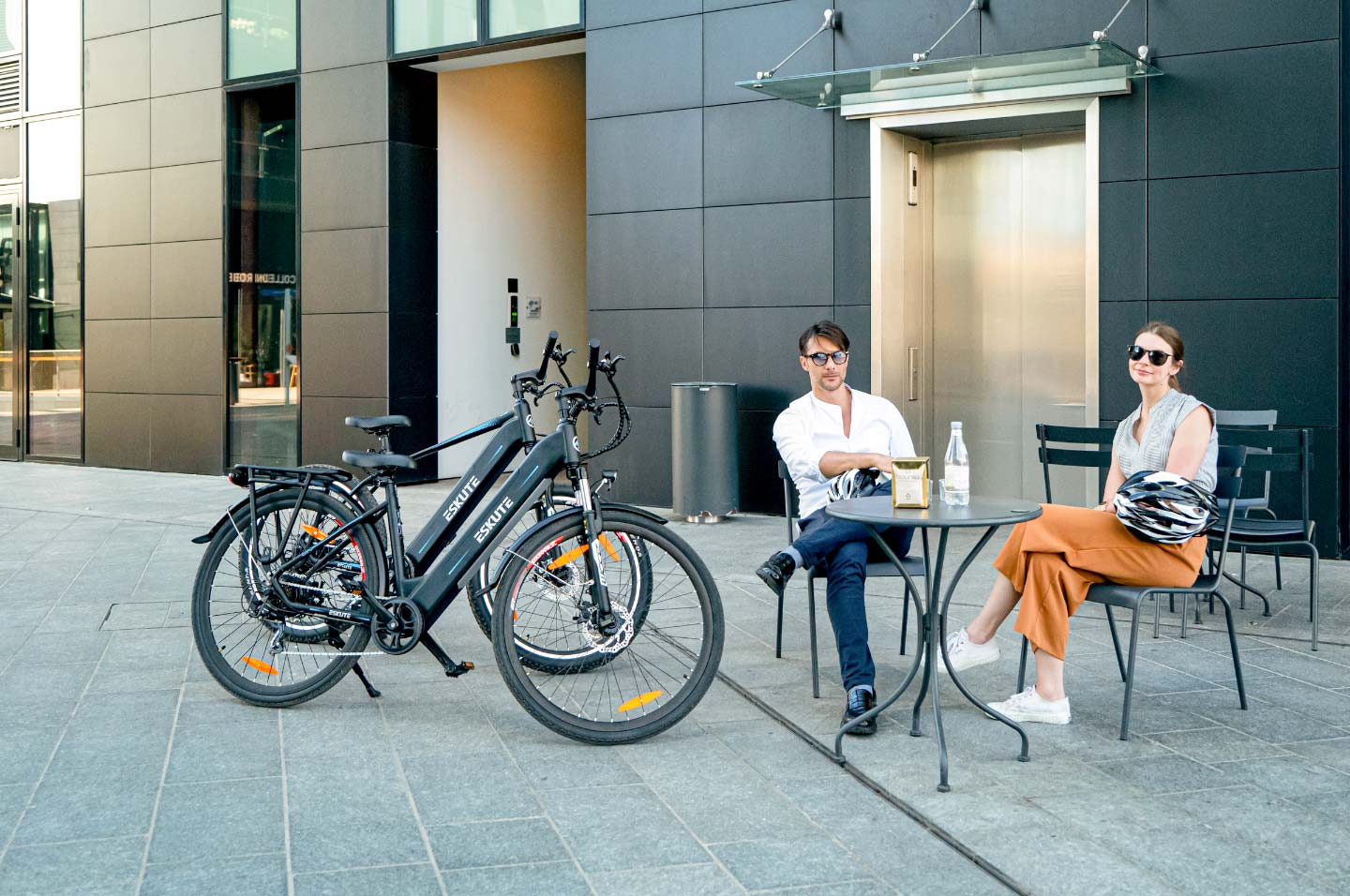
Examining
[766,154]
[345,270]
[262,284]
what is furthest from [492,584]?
[262,284]

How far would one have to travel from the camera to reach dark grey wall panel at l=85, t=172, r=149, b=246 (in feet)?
45.9

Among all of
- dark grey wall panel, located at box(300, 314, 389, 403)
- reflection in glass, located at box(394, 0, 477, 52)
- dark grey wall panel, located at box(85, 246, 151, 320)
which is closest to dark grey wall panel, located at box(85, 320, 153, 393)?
dark grey wall panel, located at box(85, 246, 151, 320)

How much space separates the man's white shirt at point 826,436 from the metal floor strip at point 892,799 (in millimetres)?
758

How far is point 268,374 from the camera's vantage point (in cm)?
1327

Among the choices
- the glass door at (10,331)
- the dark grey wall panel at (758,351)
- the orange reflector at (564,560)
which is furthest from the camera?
the glass door at (10,331)

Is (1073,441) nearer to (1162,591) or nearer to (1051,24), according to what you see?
(1162,591)

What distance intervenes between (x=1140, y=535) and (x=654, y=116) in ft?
22.5

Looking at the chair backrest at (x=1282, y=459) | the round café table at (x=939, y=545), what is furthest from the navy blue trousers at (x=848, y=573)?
the chair backrest at (x=1282, y=459)

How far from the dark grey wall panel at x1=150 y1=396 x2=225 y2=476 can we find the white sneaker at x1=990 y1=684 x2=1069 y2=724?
10.5 meters

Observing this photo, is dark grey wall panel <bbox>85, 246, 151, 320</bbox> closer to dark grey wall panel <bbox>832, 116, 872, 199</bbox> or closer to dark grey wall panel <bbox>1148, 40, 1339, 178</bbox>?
dark grey wall panel <bbox>832, 116, 872, 199</bbox>

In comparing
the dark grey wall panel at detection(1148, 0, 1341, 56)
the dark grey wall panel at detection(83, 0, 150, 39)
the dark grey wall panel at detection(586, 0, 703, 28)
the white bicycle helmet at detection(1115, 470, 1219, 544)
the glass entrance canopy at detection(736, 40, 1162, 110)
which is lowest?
the white bicycle helmet at detection(1115, 470, 1219, 544)

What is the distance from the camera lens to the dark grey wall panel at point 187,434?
1352cm

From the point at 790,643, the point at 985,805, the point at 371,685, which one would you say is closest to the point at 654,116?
the point at 790,643

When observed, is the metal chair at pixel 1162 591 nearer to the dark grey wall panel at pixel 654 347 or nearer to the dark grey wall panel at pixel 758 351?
the dark grey wall panel at pixel 758 351
